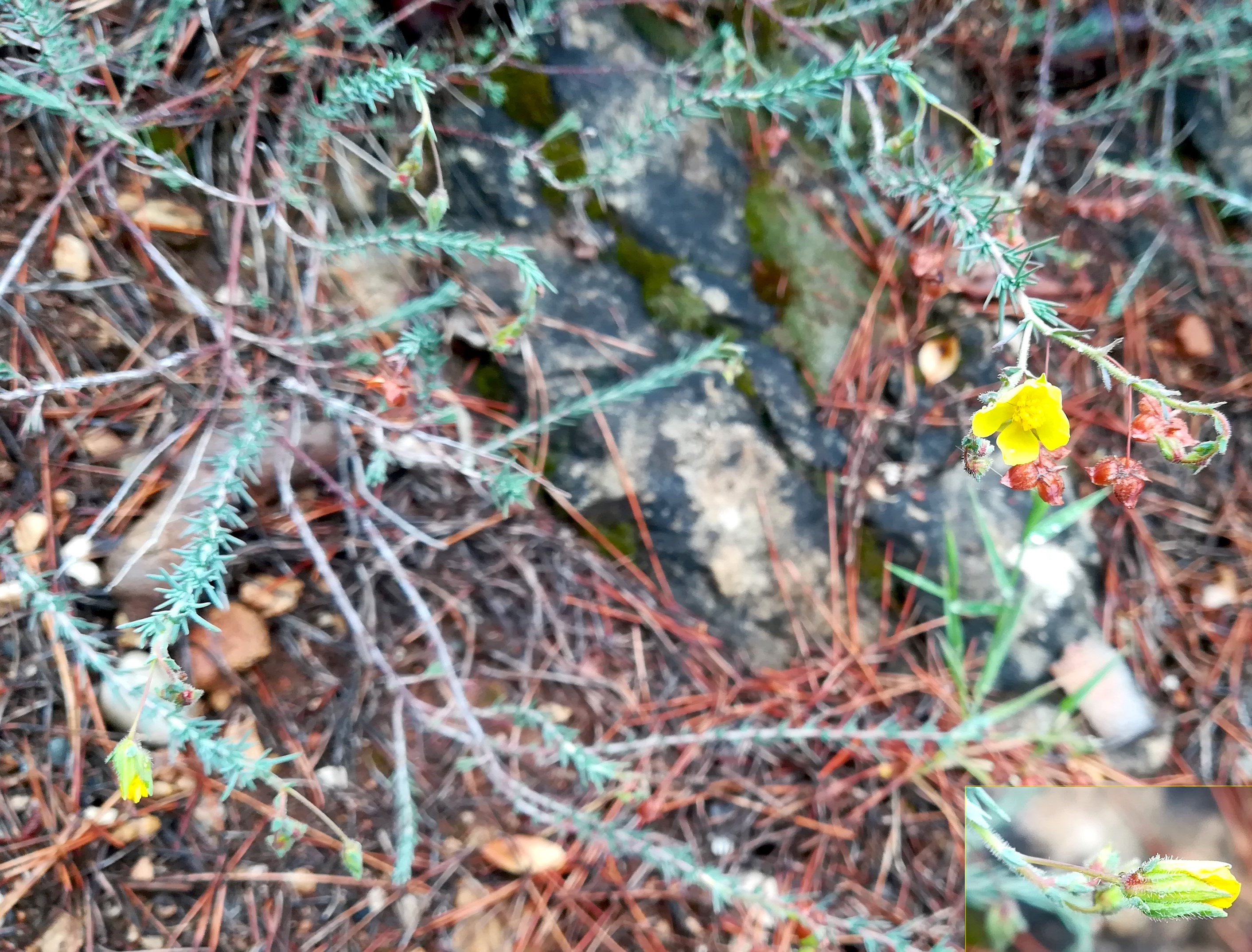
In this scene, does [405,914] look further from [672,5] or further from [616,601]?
[672,5]

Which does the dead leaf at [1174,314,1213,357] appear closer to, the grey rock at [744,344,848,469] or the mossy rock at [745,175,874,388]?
the mossy rock at [745,175,874,388]

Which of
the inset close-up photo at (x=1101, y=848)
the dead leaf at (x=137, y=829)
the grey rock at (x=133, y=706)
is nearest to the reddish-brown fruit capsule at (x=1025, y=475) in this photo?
the inset close-up photo at (x=1101, y=848)

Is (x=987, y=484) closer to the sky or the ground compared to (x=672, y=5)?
closer to the ground

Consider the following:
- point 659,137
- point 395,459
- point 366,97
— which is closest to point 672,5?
point 659,137

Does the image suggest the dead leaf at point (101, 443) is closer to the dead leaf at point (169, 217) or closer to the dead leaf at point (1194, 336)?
the dead leaf at point (169, 217)

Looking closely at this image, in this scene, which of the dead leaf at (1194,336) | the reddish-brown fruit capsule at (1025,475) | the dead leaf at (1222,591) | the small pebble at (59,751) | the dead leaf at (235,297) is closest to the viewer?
the reddish-brown fruit capsule at (1025,475)

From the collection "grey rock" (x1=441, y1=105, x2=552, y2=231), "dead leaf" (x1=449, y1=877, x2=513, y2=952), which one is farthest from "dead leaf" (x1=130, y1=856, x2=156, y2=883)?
"grey rock" (x1=441, y1=105, x2=552, y2=231)
